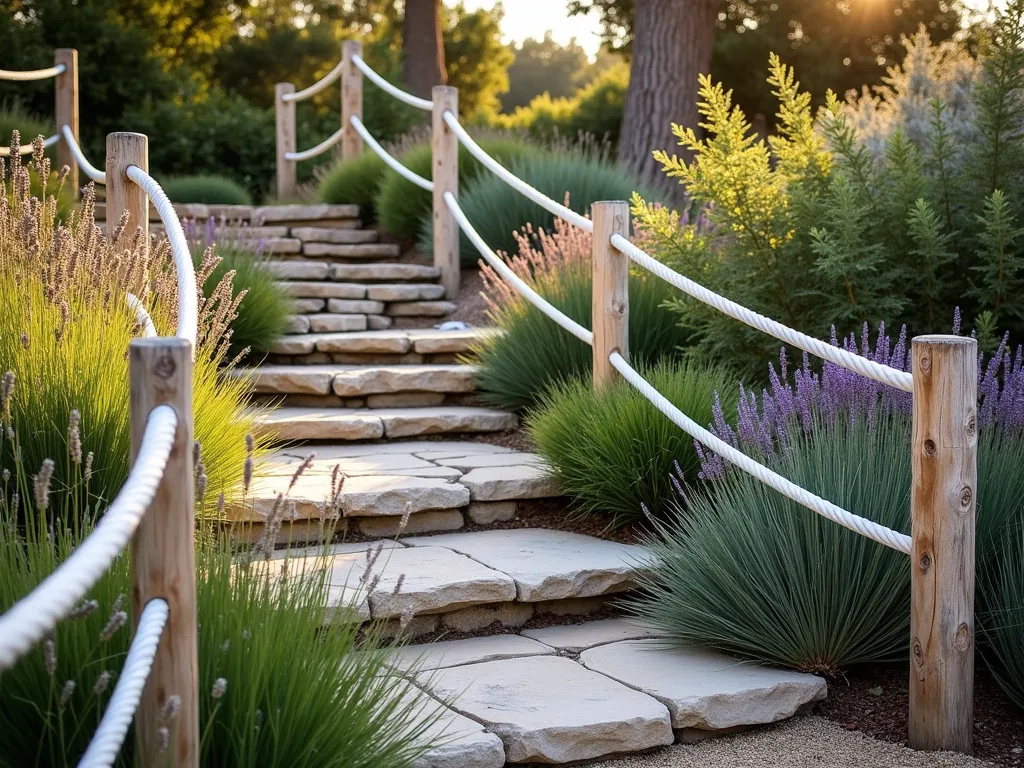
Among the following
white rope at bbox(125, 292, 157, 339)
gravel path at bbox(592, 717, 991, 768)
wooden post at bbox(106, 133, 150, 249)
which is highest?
wooden post at bbox(106, 133, 150, 249)

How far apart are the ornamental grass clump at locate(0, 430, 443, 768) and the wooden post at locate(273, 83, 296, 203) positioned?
27.0 feet

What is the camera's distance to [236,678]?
196cm

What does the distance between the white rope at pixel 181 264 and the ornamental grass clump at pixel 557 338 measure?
6.41 ft

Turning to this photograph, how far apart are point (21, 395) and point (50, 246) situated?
1.38 feet

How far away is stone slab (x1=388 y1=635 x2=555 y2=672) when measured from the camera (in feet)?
10.2

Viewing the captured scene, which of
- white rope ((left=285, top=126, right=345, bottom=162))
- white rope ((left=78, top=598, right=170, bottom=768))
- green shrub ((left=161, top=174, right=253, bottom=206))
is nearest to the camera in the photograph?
white rope ((left=78, top=598, right=170, bottom=768))

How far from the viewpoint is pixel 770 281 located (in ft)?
14.6

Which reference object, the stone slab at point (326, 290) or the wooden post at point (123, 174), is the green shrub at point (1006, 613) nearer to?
the wooden post at point (123, 174)

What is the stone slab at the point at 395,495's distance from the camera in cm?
381

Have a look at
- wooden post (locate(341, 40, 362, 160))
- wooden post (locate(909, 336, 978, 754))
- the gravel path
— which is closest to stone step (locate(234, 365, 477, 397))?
the gravel path

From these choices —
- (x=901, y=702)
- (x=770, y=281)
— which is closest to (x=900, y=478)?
(x=901, y=702)

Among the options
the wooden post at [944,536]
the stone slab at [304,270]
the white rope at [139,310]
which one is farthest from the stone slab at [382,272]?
the wooden post at [944,536]

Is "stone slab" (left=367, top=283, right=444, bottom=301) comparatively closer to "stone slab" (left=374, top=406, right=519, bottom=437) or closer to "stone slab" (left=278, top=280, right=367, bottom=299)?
"stone slab" (left=278, top=280, right=367, bottom=299)

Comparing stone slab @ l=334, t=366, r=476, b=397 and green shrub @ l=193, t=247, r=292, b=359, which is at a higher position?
green shrub @ l=193, t=247, r=292, b=359
